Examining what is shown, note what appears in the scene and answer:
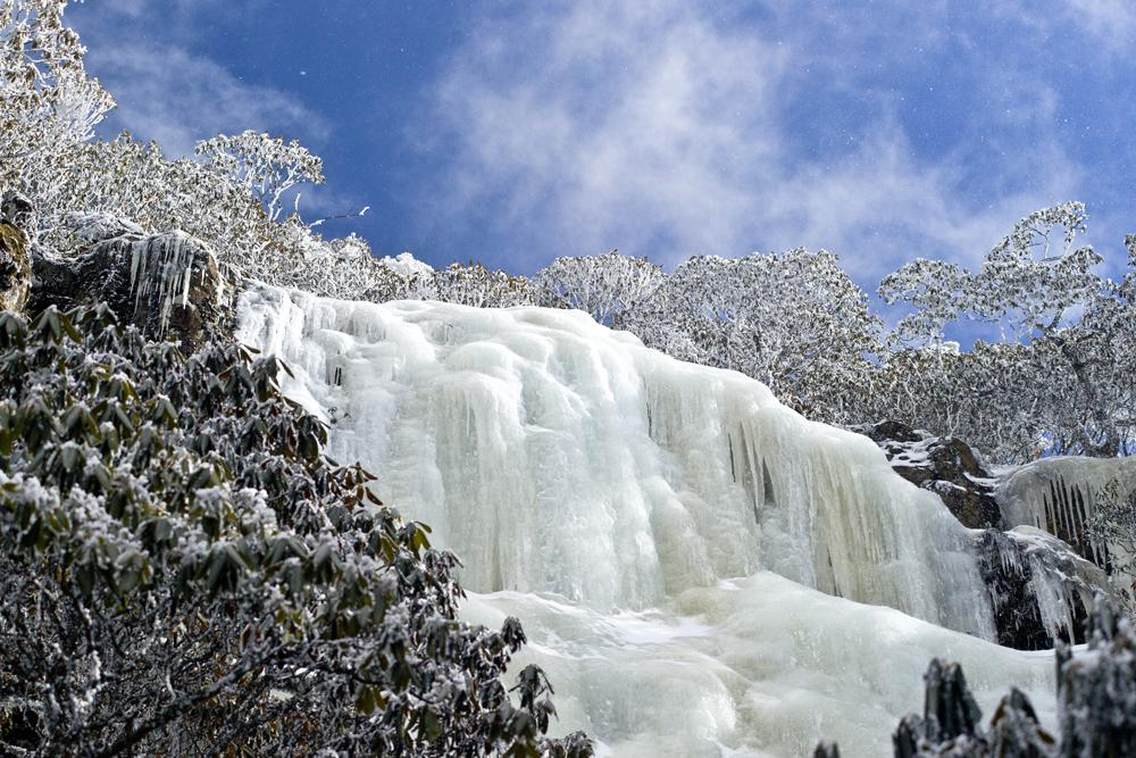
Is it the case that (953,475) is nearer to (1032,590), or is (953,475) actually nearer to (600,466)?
(1032,590)

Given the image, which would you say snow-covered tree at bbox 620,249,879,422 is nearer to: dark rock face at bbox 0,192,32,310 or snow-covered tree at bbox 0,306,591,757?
dark rock face at bbox 0,192,32,310

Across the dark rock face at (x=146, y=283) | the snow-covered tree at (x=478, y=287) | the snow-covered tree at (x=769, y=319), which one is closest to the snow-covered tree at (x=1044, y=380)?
the snow-covered tree at (x=769, y=319)

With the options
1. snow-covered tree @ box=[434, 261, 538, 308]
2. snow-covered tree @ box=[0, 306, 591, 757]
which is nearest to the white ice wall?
snow-covered tree @ box=[0, 306, 591, 757]

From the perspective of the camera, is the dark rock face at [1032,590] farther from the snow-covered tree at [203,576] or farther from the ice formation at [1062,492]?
the snow-covered tree at [203,576]

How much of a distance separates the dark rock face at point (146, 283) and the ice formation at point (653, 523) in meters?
1.10

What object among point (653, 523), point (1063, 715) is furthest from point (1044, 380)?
point (1063, 715)

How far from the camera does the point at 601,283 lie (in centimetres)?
3197

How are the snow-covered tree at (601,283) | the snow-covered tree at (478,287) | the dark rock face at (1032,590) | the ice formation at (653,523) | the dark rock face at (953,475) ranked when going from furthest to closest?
1. the snow-covered tree at (601,283)
2. the snow-covered tree at (478,287)
3. the dark rock face at (953,475)
4. the dark rock face at (1032,590)
5. the ice formation at (653,523)

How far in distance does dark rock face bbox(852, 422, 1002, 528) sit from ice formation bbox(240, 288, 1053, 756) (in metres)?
4.23

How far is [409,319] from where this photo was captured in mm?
14656

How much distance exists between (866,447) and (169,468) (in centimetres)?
1089

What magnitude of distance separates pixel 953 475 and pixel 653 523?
835cm

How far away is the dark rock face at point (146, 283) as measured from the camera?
1111 centimetres

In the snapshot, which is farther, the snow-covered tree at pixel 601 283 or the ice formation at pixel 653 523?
the snow-covered tree at pixel 601 283
